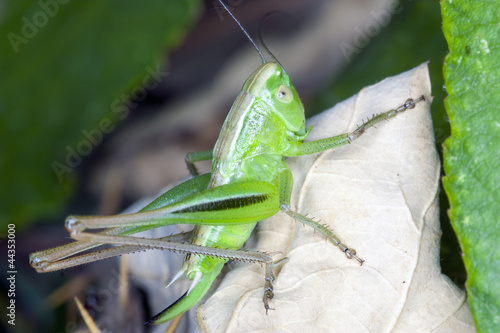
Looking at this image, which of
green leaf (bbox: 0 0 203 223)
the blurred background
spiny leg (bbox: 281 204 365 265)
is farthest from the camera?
green leaf (bbox: 0 0 203 223)

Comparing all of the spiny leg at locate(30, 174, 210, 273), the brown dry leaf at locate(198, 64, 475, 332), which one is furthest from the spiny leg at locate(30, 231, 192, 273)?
the brown dry leaf at locate(198, 64, 475, 332)

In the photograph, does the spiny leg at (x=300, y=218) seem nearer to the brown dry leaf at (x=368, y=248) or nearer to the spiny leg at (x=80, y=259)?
the brown dry leaf at (x=368, y=248)

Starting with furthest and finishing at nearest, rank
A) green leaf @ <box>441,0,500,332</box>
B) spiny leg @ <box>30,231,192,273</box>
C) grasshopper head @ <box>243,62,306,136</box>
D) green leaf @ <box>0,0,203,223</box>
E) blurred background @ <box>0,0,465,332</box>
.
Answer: green leaf @ <box>0,0,203,223</box> < blurred background @ <box>0,0,465,332</box> < grasshopper head @ <box>243,62,306,136</box> < spiny leg @ <box>30,231,192,273</box> < green leaf @ <box>441,0,500,332</box>

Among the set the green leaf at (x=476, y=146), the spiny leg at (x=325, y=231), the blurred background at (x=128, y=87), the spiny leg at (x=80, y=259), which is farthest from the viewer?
the blurred background at (x=128, y=87)

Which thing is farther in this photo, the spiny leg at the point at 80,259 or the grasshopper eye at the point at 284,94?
the grasshopper eye at the point at 284,94

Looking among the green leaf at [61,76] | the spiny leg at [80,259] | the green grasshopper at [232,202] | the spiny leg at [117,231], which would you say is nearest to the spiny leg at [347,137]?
the green grasshopper at [232,202]

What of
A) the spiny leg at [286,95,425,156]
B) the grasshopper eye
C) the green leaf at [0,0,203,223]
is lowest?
the spiny leg at [286,95,425,156]

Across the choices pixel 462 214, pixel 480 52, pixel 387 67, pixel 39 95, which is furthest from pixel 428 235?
pixel 39 95

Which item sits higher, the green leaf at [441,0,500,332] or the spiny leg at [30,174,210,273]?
the spiny leg at [30,174,210,273]

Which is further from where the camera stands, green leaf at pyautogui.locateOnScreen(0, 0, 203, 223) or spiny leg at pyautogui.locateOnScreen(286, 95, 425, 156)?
green leaf at pyautogui.locateOnScreen(0, 0, 203, 223)

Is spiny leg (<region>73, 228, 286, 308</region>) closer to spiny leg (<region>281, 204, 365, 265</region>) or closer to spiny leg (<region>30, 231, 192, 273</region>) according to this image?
spiny leg (<region>30, 231, 192, 273</region>)
